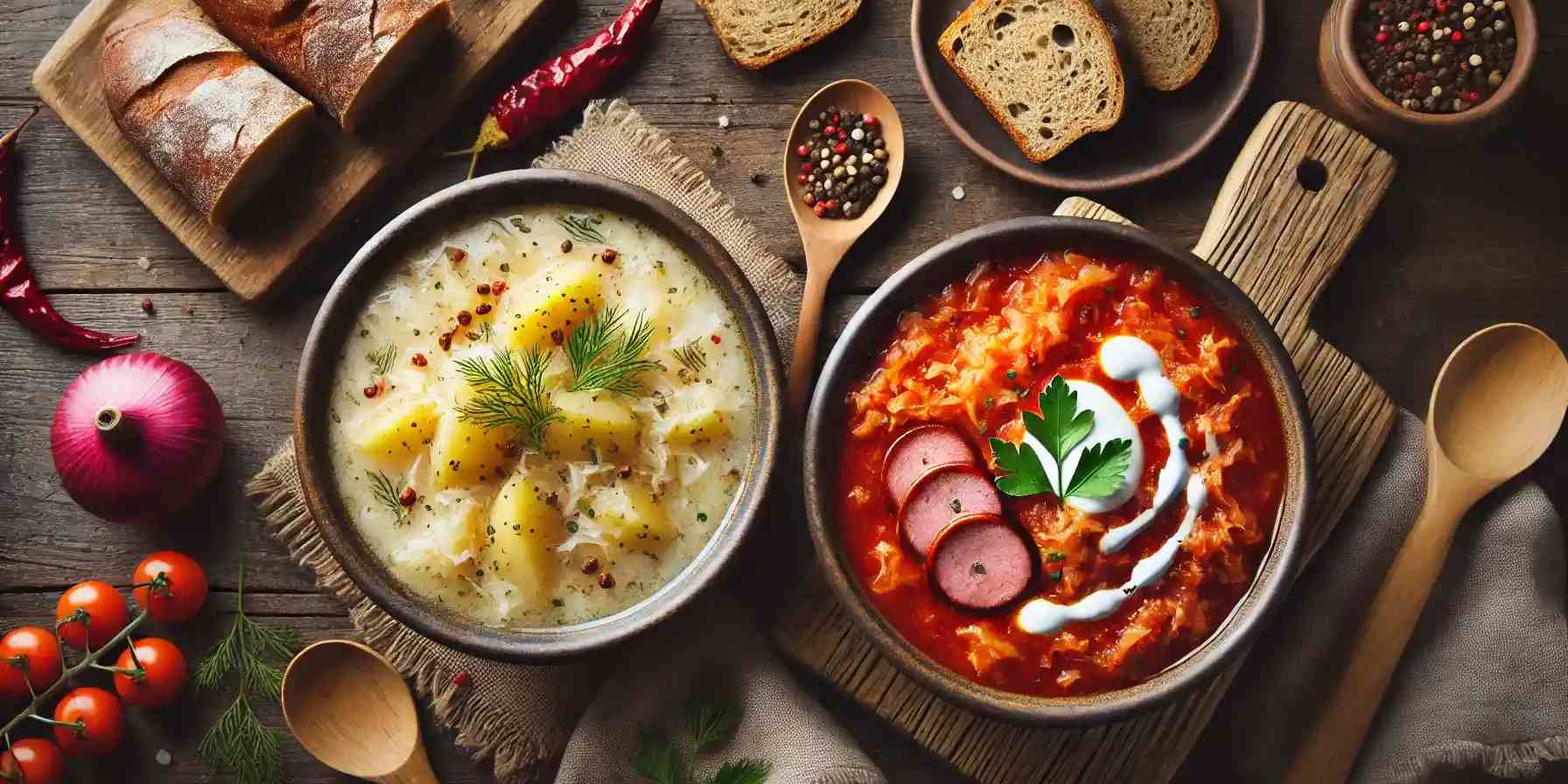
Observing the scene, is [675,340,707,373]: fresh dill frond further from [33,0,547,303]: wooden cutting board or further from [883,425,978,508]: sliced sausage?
[33,0,547,303]: wooden cutting board

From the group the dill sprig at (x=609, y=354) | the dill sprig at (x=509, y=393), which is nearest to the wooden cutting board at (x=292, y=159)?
the dill sprig at (x=509, y=393)

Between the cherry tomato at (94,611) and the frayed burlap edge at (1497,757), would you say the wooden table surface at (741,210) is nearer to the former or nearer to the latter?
the cherry tomato at (94,611)

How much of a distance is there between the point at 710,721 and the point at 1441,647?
7.48 feet

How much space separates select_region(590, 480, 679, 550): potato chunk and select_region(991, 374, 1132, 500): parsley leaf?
0.94 metres

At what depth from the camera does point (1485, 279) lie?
3848 mm

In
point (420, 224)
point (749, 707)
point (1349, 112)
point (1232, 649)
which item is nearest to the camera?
point (1232, 649)

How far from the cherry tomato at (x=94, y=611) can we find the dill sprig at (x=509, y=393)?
1499 millimetres

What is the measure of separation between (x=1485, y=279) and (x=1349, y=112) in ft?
2.38

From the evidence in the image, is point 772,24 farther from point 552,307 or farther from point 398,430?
point 398,430

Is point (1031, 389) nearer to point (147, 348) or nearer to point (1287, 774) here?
point (1287, 774)

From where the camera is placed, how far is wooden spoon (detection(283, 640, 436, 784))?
3576mm

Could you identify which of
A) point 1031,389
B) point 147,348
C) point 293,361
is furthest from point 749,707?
point 147,348

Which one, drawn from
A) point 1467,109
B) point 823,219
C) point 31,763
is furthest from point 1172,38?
point 31,763

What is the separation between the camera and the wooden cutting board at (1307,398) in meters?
3.51
